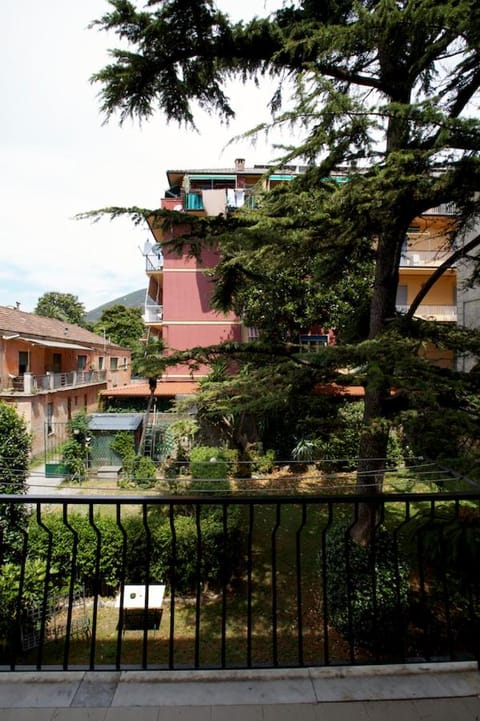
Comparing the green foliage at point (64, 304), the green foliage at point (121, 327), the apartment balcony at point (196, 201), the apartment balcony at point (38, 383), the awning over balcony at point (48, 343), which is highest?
the green foliage at point (64, 304)

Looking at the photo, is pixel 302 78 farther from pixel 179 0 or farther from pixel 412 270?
pixel 412 270

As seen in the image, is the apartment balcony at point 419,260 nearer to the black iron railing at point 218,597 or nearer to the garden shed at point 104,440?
the black iron railing at point 218,597

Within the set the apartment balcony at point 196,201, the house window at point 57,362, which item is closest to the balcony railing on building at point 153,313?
the apartment balcony at point 196,201

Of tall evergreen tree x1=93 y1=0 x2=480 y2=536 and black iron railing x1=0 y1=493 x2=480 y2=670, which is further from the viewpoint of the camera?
black iron railing x1=0 y1=493 x2=480 y2=670

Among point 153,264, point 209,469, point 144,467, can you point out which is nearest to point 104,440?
point 144,467

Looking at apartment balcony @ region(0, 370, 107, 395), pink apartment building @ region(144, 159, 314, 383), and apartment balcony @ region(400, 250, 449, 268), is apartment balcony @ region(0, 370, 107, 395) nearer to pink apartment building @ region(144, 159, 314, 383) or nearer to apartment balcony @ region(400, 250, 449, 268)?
pink apartment building @ region(144, 159, 314, 383)

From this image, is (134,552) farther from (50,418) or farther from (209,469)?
(50,418)

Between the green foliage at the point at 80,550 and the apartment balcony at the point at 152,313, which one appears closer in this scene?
the green foliage at the point at 80,550

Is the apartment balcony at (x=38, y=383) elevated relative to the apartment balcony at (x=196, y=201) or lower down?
lower down

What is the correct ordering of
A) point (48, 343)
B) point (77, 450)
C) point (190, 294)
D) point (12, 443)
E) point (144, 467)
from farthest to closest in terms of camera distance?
1. point (48, 343)
2. point (190, 294)
3. point (77, 450)
4. point (144, 467)
5. point (12, 443)


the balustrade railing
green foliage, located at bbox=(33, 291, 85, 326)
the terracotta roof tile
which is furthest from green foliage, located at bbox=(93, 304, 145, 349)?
the balustrade railing

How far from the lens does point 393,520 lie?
8.41 meters

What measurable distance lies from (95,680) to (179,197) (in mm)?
18719

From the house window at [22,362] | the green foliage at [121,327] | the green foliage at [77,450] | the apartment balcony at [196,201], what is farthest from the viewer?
the green foliage at [121,327]
